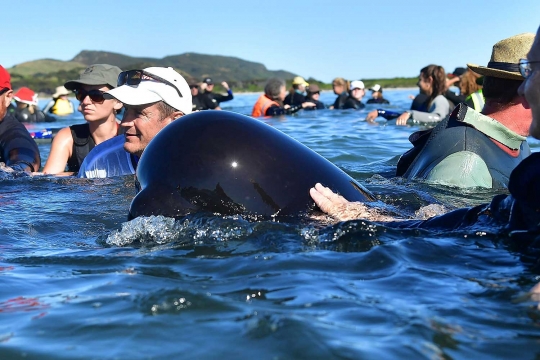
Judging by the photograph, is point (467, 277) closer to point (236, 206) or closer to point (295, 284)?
point (295, 284)

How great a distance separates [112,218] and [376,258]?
2.30 meters

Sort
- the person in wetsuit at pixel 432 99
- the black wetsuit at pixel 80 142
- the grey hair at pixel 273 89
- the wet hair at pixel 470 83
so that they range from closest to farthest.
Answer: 1. the black wetsuit at pixel 80 142
2. the wet hair at pixel 470 83
3. the person in wetsuit at pixel 432 99
4. the grey hair at pixel 273 89

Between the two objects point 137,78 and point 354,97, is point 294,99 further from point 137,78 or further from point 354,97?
point 137,78

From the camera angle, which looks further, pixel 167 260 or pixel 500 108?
pixel 500 108

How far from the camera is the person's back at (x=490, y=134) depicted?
505 centimetres

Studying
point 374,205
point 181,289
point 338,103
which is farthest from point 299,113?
point 181,289

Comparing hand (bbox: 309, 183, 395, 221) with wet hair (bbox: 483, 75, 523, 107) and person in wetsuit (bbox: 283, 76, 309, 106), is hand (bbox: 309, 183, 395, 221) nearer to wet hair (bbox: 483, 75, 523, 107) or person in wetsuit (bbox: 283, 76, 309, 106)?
wet hair (bbox: 483, 75, 523, 107)

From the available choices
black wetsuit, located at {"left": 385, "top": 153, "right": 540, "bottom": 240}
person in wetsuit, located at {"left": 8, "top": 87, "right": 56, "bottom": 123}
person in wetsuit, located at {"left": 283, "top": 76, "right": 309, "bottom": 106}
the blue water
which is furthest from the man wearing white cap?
black wetsuit, located at {"left": 385, "top": 153, "right": 540, "bottom": 240}

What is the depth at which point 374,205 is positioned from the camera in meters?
4.05

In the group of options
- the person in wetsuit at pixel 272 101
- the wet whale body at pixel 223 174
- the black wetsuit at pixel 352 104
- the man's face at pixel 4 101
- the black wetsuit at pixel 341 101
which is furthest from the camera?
the black wetsuit at pixel 341 101

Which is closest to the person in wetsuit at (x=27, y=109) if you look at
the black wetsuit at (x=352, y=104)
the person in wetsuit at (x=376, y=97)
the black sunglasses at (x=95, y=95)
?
the black wetsuit at (x=352, y=104)

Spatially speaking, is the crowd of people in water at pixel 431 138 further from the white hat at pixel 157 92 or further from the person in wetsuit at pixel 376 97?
the person in wetsuit at pixel 376 97

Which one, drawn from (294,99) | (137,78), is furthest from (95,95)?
(294,99)

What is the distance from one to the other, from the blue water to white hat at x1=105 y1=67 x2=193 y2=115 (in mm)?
1171
